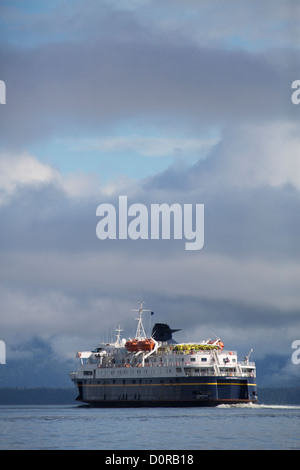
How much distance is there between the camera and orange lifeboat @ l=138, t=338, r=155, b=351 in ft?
570

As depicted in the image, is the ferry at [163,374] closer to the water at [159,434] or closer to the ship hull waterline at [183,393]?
the ship hull waterline at [183,393]

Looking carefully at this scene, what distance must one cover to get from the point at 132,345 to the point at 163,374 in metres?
14.2

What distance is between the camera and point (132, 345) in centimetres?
17650

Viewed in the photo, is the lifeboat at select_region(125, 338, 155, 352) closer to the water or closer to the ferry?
the ferry

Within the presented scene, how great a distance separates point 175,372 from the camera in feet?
532

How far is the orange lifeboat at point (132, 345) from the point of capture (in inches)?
6911

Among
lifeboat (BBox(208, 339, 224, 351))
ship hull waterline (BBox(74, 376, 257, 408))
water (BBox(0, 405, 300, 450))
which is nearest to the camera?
water (BBox(0, 405, 300, 450))

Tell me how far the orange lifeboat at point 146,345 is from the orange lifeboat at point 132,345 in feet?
2.90

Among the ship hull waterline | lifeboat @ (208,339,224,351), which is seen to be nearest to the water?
Answer: the ship hull waterline

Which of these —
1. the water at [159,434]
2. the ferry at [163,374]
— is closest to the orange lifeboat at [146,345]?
the ferry at [163,374]

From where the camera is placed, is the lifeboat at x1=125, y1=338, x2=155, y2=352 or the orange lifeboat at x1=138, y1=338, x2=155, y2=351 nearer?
the orange lifeboat at x1=138, y1=338, x2=155, y2=351

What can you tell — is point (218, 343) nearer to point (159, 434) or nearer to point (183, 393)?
point (183, 393)

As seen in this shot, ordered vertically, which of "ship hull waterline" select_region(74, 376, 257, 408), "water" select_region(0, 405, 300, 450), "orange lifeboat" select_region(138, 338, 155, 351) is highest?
"orange lifeboat" select_region(138, 338, 155, 351)
